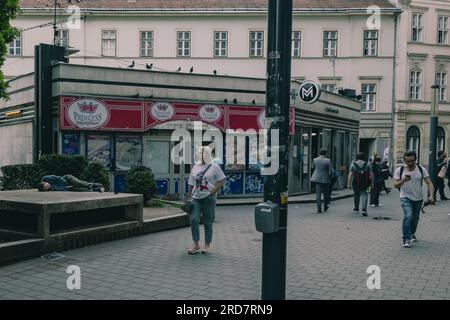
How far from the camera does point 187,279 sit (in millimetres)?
6660

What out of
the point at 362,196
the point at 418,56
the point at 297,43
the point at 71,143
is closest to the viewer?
the point at 362,196

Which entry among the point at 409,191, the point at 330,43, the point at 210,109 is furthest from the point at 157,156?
the point at 330,43

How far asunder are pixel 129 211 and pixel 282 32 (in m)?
6.03

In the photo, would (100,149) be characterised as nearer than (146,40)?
Yes

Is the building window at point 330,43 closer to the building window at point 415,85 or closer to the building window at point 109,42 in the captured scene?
the building window at point 415,85

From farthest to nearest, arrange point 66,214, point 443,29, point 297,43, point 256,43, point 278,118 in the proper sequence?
point 443,29
point 297,43
point 256,43
point 66,214
point 278,118

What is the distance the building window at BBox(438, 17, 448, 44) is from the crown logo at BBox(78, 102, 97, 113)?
103 feet

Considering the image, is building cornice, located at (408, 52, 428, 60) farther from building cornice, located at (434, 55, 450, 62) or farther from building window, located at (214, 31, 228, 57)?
building window, located at (214, 31, 228, 57)

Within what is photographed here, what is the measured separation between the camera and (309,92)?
741 inches

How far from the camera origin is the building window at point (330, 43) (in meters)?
35.9

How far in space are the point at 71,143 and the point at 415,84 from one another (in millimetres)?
29206

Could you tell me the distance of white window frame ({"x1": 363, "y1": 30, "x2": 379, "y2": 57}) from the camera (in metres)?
36.0

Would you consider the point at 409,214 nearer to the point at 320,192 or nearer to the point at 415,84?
the point at 320,192

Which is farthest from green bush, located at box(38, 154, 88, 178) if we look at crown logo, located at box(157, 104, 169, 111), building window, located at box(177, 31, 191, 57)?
building window, located at box(177, 31, 191, 57)
